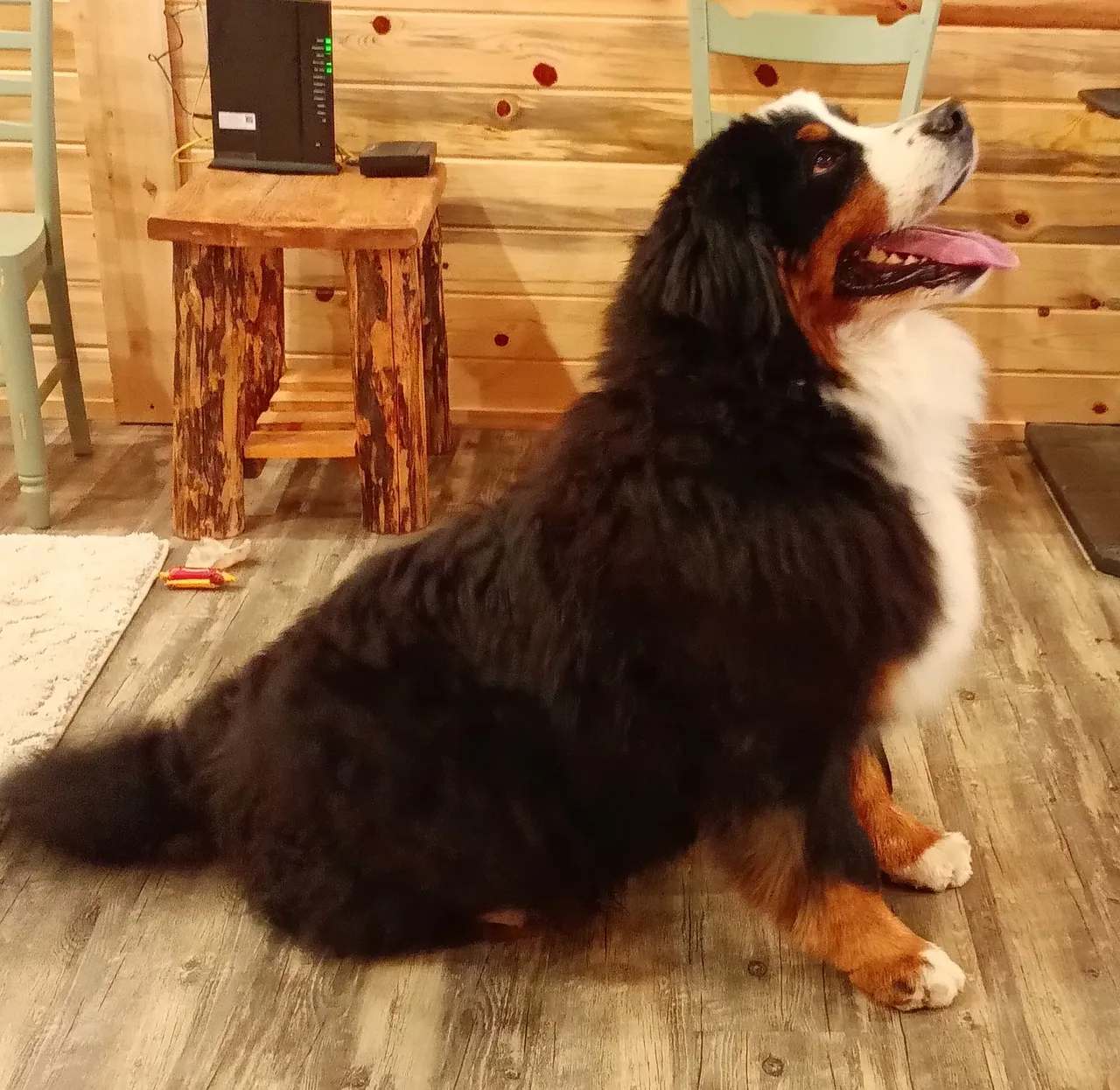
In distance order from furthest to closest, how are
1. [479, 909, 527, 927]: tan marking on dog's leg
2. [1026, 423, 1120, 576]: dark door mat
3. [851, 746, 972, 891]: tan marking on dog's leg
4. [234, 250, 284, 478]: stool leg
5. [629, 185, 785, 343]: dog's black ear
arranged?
1. [234, 250, 284, 478]: stool leg
2. [1026, 423, 1120, 576]: dark door mat
3. [851, 746, 972, 891]: tan marking on dog's leg
4. [479, 909, 527, 927]: tan marking on dog's leg
5. [629, 185, 785, 343]: dog's black ear

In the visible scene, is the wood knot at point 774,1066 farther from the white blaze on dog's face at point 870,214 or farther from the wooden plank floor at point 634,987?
the white blaze on dog's face at point 870,214

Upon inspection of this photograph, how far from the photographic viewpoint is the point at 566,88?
2725 mm

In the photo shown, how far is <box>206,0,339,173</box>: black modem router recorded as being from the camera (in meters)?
2.41

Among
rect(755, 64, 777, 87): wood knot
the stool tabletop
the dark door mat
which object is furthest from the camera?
rect(755, 64, 777, 87): wood knot

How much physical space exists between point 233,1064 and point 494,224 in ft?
7.05

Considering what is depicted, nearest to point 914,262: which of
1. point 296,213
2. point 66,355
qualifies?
point 296,213

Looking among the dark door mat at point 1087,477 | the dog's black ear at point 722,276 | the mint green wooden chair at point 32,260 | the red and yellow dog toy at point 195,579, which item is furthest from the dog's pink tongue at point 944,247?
the mint green wooden chair at point 32,260

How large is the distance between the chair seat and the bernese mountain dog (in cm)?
138

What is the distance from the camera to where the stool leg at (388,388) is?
2.29m

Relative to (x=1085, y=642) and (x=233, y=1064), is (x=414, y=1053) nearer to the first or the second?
(x=233, y=1064)

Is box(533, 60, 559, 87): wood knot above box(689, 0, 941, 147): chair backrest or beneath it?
beneath

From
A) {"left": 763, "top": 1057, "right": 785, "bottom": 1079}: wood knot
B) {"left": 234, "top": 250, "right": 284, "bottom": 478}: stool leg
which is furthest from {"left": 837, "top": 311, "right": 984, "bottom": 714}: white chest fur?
{"left": 234, "top": 250, "right": 284, "bottom": 478}: stool leg

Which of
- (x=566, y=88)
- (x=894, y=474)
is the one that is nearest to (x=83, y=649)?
(x=894, y=474)

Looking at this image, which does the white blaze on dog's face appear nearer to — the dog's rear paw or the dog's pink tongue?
the dog's pink tongue
